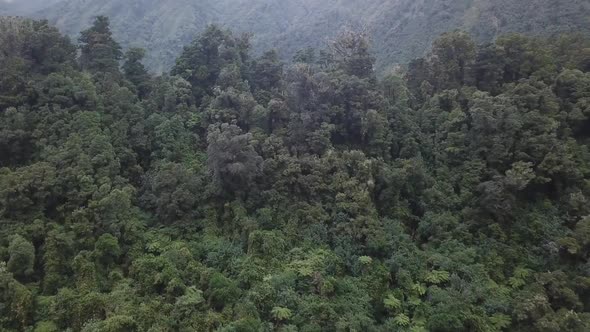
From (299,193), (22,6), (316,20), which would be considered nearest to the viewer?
(299,193)

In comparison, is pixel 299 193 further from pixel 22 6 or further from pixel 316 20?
pixel 22 6

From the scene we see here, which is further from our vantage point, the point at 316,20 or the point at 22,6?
the point at 22,6

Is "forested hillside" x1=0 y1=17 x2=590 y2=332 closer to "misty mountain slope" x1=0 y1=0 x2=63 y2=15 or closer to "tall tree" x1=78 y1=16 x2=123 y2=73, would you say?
"tall tree" x1=78 y1=16 x2=123 y2=73

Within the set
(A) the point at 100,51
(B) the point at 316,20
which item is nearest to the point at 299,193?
(A) the point at 100,51

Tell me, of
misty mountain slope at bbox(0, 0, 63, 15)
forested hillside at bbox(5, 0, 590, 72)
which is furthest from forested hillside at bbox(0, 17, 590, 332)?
misty mountain slope at bbox(0, 0, 63, 15)

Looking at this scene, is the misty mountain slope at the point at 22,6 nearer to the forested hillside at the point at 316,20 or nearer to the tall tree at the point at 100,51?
the forested hillside at the point at 316,20

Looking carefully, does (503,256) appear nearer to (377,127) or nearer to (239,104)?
(377,127)
